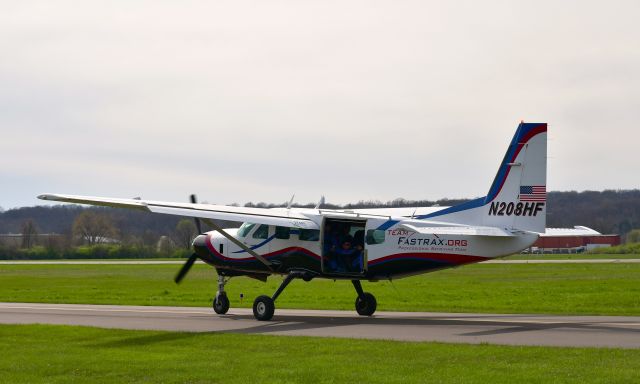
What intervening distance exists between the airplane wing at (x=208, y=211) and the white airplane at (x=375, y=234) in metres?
0.03

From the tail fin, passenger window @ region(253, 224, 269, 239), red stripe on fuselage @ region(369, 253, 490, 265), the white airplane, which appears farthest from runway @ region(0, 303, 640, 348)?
Answer: the tail fin

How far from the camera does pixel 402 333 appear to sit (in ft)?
70.9

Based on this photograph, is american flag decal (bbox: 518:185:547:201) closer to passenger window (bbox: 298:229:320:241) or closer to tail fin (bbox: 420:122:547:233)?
tail fin (bbox: 420:122:547:233)

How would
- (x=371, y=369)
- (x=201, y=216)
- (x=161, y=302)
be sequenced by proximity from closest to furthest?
(x=371, y=369)
(x=201, y=216)
(x=161, y=302)

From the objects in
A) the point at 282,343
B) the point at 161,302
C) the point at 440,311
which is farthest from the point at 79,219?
the point at 282,343

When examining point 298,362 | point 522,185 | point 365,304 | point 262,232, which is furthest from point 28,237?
point 298,362

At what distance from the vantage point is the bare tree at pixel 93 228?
132250 millimetres

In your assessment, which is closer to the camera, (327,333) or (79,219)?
(327,333)

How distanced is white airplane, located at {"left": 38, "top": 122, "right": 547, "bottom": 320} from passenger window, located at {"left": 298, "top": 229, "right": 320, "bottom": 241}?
28 millimetres

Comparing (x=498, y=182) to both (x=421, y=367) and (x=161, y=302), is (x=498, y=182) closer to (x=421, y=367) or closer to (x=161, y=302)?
(x=421, y=367)

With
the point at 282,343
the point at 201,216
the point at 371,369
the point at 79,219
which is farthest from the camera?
the point at 79,219

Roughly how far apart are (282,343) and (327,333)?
2.44 m

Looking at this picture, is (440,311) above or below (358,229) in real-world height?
below

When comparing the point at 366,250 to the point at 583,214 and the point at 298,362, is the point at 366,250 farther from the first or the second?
the point at 583,214
